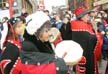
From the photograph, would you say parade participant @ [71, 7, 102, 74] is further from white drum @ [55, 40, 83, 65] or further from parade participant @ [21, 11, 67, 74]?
parade participant @ [21, 11, 67, 74]

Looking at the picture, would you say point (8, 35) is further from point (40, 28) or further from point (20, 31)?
point (40, 28)

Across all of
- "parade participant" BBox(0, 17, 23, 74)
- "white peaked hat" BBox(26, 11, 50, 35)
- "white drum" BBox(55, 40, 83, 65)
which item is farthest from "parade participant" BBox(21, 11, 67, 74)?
"parade participant" BBox(0, 17, 23, 74)

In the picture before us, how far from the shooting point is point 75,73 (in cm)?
718

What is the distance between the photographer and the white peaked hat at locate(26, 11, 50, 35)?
397 centimetres

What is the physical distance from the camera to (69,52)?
14.9ft

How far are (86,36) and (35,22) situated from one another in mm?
2907

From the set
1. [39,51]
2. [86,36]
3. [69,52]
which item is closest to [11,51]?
[69,52]

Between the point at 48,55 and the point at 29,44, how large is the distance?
0.70ft

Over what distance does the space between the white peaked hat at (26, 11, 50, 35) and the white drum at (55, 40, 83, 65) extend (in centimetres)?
54

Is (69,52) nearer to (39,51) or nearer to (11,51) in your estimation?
(39,51)

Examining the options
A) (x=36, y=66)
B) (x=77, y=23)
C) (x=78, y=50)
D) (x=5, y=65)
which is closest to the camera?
(x=36, y=66)

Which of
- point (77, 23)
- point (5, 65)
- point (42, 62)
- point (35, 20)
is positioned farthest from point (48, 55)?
point (77, 23)

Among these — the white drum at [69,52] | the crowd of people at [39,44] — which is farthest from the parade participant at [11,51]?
the white drum at [69,52]

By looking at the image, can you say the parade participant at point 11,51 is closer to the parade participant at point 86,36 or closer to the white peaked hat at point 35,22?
the white peaked hat at point 35,22
